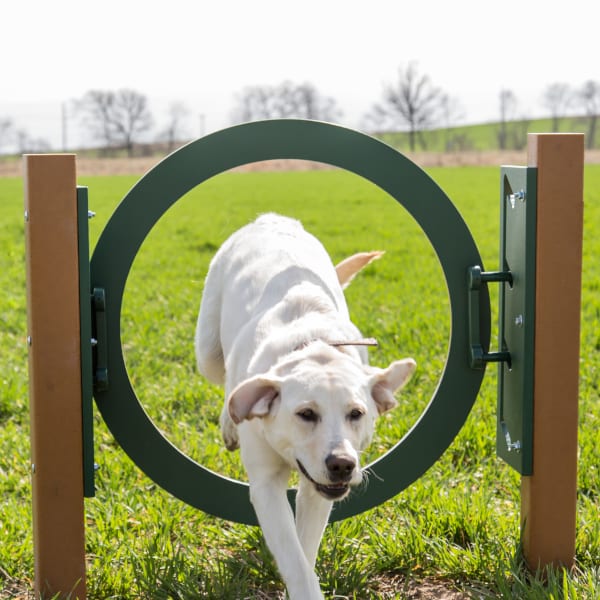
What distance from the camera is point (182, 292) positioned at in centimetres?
1050

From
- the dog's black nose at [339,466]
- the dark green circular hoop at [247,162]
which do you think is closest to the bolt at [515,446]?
the dark green circular hoop at [247,162]

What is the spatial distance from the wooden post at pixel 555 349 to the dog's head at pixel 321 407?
2.25 ft

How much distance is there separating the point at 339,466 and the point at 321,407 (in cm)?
21

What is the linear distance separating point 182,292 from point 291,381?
7228 mm

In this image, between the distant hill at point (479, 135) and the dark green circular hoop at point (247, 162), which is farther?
the distant hill at point (479, 135)

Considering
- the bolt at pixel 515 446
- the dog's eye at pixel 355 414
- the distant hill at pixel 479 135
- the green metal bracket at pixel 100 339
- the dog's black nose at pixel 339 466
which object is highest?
the distant hill at pixel 479 135

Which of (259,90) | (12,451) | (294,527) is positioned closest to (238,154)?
(294,527)

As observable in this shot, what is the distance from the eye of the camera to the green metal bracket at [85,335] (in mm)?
3656

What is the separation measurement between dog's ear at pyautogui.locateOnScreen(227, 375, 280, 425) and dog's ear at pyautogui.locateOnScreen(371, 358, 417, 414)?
0.38 metres

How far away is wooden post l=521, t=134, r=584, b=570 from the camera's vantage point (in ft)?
12.6

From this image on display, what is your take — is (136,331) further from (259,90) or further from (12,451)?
(259,90)

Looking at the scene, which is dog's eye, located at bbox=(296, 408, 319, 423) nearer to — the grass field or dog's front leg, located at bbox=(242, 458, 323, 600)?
dog's front leg, located at bbox=(242, 458, 323, 600)

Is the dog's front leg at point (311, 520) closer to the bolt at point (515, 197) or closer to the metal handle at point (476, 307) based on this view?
the metal handle at point (476, 307)

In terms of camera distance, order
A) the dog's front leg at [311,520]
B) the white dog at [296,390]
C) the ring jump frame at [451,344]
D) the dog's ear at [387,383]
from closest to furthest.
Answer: the white dog at [296,390] < the dog's ear at [387,383] < the ring jump frame at [451,344] < the dog's front leg at [311,520]
